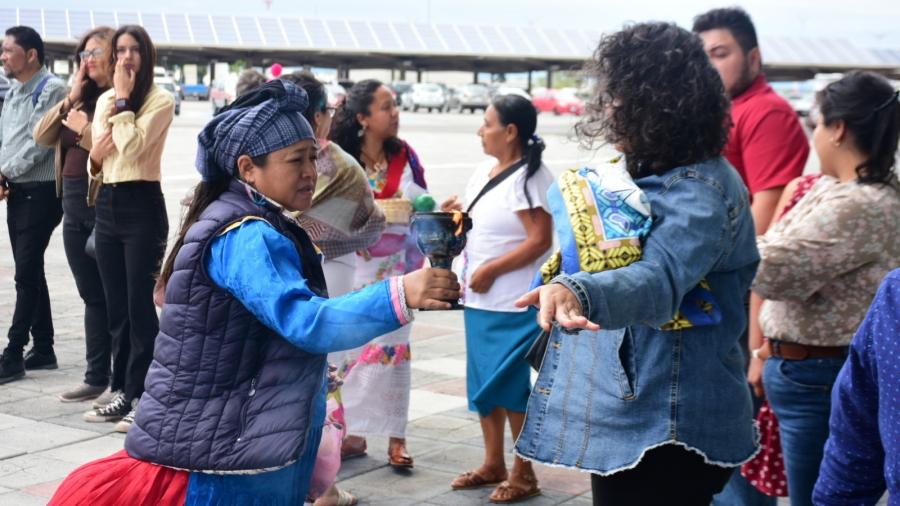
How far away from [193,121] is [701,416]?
39.4 metres

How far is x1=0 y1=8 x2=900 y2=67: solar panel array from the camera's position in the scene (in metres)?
66.9

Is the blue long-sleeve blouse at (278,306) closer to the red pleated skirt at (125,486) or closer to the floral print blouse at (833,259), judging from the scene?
the red pleated skirt at (125,486)

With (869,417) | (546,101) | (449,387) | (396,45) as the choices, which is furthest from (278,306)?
Result: (396,45)

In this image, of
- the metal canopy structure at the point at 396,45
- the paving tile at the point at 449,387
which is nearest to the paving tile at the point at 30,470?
the paving tile at the point at 449,387

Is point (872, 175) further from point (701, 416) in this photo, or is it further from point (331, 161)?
point (331, 161)

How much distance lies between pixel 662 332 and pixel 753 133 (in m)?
1.62

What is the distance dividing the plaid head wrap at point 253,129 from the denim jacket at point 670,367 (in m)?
0.85

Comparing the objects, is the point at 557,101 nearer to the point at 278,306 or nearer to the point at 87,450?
the point at 87,450

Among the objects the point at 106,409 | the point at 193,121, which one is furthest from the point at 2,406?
the point at 193,121

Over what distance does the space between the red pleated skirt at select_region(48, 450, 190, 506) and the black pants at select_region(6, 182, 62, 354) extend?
4.27 meters

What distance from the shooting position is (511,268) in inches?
196

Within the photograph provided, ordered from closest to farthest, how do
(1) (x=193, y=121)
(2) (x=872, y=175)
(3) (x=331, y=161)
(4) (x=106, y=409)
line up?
(2) (x=872, y=175), (3) (x=331, y=161), (4) (x=106, y=409), (1) (x=193, y=121)

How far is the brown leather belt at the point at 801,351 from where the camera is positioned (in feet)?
11.5

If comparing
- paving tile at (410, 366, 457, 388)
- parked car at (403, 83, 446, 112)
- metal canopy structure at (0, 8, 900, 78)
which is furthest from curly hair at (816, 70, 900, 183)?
metal canopy structure at (0, 8, 900, 78)
